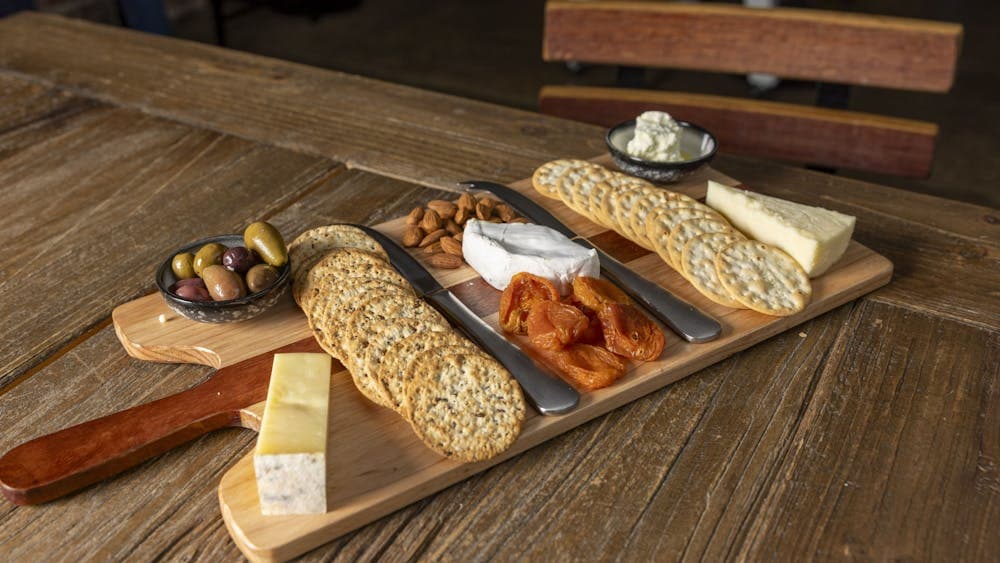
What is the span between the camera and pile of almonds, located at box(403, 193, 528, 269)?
130 cm

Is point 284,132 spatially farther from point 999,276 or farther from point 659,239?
point 999,276

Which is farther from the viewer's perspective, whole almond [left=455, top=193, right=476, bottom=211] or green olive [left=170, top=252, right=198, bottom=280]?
whole almond [left=455, top=193, right=476, bottom=211]

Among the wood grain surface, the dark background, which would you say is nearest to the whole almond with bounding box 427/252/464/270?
the wood grain surface

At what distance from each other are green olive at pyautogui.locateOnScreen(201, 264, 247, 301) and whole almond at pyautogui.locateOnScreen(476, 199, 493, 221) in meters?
0.41

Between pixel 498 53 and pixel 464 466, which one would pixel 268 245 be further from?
pixel 498 53

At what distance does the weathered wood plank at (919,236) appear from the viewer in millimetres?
1286

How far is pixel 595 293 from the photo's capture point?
3.77ft

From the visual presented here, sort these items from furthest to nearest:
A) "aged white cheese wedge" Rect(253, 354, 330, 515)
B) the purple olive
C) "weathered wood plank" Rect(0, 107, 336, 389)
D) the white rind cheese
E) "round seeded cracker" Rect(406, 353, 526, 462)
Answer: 1. the white rind cheese
2. "weathered wood plank" Rect(0, 107, 336, 389)
3. the purple olive
4. "round seeded cracker" Rect(406, 353, 526, 462)
5. "aged white cheese wedge" Rect(253, 354, 330, 515)

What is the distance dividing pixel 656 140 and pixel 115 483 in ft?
3.25

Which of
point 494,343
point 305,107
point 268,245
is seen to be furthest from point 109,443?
point 305,107

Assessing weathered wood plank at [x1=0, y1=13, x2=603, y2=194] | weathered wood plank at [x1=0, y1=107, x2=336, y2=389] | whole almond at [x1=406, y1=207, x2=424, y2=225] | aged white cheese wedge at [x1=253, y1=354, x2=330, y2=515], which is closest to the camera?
aged white cheese wedge at [x1=253, y1=354, x2=330, y2=515]

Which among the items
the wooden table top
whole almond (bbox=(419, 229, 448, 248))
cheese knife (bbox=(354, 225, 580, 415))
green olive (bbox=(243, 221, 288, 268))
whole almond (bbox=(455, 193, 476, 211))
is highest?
green olive (bbox=(243, 221, 288, 268))

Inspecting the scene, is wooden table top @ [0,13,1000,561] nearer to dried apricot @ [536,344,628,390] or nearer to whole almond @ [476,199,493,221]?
dried apricot @ [536,344,628,390]

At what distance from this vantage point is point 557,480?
97 cm
